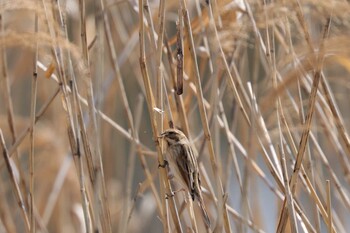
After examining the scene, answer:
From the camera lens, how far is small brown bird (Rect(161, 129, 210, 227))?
62.9 inches

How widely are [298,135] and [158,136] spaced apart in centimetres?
97

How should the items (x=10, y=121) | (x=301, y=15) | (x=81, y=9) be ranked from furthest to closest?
(x=10, y=121) → (x=301, y=15) → (x=81, y=9)

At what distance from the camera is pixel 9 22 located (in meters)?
2.41

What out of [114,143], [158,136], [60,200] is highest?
[114,143]

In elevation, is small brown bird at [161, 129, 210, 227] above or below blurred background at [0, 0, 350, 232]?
below

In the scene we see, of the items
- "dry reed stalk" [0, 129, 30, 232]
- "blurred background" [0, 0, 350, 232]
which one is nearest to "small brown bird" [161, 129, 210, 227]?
"blurred background" [0, 0, 350, 232]

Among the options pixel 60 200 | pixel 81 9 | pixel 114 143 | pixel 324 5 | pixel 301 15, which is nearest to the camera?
pixel 324 5

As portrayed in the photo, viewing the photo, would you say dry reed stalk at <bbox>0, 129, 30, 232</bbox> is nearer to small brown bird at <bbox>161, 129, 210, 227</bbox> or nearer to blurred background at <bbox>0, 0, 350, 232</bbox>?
blurred background at <bbox>0, 0, 350, 232</bbox>

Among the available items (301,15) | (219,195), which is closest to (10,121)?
(219,195)

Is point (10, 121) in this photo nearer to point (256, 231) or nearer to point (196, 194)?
point (196, 194)

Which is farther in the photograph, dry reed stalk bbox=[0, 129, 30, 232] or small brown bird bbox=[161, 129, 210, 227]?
dry reed stalk bbox=[0, 129, 30, 232]

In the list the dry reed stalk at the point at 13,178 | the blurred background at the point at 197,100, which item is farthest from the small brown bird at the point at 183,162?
the dry reed stalk at the point at 13,178

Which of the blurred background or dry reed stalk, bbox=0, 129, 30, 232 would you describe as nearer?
the blurred background

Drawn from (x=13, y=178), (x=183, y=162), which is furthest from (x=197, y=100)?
(x=13, y=178)
